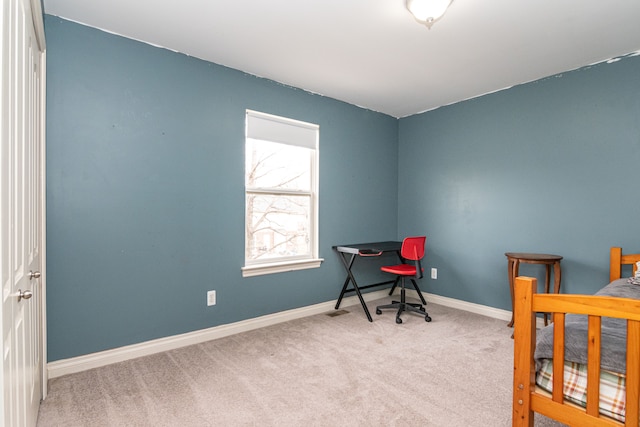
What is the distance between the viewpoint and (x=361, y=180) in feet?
13.3

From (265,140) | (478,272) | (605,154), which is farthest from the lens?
(478,272)

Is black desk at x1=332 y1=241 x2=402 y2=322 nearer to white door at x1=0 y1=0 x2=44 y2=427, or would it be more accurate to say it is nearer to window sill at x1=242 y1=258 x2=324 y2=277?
window sill at x1=242 y1=258 x2=324 y2=277

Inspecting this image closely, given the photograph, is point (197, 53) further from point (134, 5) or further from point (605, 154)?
point (605, 154)

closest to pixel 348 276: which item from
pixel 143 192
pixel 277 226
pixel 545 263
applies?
pixel 277 226

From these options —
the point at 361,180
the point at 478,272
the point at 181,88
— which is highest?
the point at 181,88

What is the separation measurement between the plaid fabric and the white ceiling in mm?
1997

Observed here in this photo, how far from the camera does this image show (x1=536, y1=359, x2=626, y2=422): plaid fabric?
1209 millimetres

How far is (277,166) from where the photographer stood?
11.2 feet

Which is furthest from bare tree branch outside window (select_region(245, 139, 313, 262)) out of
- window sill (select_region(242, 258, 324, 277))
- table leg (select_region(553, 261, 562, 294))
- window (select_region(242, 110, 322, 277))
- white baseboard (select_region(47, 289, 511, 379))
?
table leg (select_region(553, 261, 562, 294))

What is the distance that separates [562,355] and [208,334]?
8.02 feet

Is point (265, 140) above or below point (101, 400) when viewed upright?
above

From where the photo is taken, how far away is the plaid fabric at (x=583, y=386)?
3.97ft

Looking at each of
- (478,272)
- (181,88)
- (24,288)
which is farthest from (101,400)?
(478,272)

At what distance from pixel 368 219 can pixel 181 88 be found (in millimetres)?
2442
